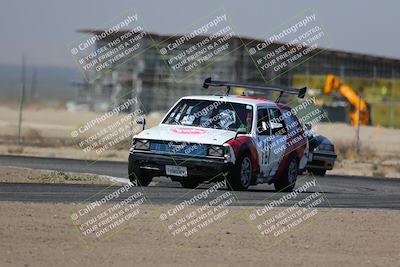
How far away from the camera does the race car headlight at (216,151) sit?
19.0 m

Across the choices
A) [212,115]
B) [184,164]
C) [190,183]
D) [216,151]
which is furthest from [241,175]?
[190,183]

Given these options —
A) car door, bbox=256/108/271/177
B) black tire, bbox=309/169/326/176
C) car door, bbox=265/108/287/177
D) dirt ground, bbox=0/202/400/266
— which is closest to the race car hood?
car door, bbox=256/108/271/177

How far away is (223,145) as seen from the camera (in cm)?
1895

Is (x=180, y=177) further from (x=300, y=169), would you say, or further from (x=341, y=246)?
(x=341, y=246)

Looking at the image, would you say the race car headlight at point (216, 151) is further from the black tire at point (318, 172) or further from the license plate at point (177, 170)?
the black tire at point (318, 172)

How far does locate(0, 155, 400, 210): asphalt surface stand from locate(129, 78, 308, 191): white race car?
29cm

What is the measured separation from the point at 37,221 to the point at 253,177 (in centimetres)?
729

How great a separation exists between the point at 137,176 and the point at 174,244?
7.55 m

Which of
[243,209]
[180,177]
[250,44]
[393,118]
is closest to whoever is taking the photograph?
[243,209]

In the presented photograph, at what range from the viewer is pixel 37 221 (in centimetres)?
1314

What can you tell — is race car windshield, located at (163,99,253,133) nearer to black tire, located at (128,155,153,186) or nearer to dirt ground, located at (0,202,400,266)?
black tire, located at (128,155,153,186)

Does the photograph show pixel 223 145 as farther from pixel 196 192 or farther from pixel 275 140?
pixel 275 140

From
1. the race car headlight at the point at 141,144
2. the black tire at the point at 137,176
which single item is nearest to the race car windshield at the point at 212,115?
the race car headlight at the point at 141,144

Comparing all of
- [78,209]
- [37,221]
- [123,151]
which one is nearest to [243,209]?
[78,209]
